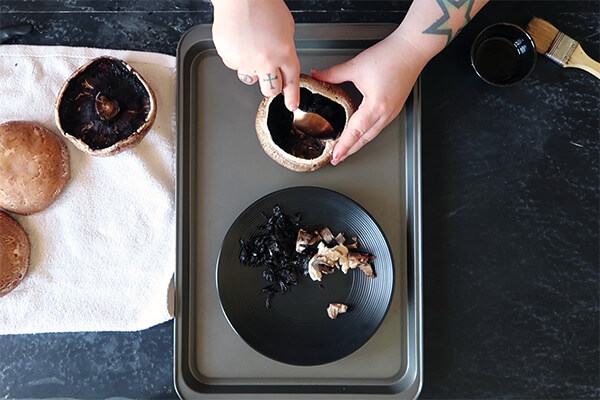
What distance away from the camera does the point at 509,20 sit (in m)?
1.02

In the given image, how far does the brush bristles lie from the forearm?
165mm

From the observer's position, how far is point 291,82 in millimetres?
792

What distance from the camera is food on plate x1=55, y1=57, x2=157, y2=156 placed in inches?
35.5

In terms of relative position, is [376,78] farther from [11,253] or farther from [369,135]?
[11,253]

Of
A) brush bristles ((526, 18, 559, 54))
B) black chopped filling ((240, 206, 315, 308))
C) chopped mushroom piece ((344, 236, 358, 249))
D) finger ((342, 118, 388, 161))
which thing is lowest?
black chopped filling ((240, 206, 315, 308))

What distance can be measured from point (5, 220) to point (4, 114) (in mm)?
203

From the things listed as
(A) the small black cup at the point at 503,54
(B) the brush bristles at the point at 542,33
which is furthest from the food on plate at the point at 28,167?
(B) the brush bristles at the point at 542,33

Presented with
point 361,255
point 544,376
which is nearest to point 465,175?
point 361,255

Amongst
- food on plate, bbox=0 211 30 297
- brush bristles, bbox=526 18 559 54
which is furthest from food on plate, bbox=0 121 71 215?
brush bristles, bbox=526 18 559 54

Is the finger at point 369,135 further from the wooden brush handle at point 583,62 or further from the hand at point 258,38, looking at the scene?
the wooden brush handle at point 583,62

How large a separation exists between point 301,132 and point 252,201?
159 mm

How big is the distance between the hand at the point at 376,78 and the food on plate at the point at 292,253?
14 centimetres

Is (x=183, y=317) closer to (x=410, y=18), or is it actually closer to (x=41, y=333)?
(x=41, y=333)

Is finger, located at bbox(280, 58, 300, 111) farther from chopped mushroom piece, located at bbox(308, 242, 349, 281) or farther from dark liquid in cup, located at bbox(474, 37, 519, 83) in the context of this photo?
dark liquid in cup, located at bbox(474, 37, 519, 83)
